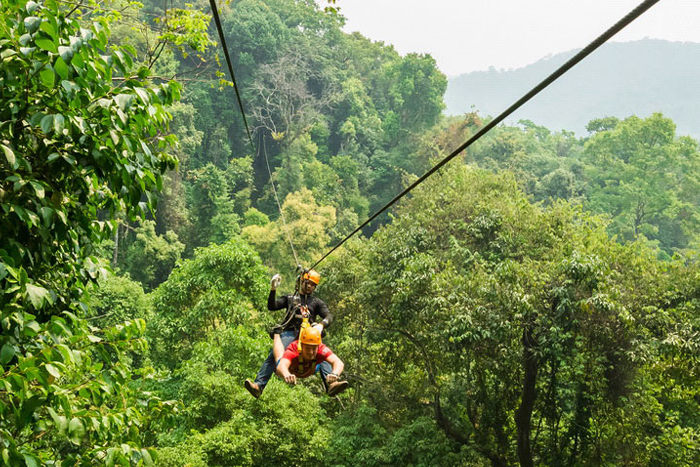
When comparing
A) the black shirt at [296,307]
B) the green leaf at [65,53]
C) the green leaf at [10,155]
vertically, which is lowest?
the black shirt at [296,307]

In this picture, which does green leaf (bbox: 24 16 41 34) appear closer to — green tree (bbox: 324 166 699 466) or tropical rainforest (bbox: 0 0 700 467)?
tropical rainforest (bbox: 0 0 700 467)

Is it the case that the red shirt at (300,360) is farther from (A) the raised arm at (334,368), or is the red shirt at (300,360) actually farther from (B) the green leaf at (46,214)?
(B) the green leaf at (46,214)

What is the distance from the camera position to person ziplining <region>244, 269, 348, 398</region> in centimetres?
397

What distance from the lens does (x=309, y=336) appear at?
12.6 ft

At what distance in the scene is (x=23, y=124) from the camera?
228 centimetres

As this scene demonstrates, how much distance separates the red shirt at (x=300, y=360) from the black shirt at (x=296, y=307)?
222 mm

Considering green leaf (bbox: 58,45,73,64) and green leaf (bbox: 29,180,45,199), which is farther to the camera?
green leaf (bbox: 29,180,45,199)

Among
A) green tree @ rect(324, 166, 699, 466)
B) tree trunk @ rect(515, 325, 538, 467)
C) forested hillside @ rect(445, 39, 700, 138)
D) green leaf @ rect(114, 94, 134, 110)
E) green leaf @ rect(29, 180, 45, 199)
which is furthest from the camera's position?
forested hillside @ rect(445, 39, 700, 138)

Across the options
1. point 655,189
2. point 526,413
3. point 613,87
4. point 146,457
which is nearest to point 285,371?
point 146,457

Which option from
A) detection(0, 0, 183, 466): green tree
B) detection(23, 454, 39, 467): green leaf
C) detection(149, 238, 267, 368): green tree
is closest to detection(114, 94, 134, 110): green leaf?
detection(0, 0, 183, 466): green tree

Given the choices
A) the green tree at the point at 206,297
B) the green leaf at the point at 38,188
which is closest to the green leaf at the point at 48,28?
the green leaf at the point at 38,188

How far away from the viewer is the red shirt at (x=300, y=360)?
405cm

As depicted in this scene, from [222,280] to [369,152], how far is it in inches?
1045

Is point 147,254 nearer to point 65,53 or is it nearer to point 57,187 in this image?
point 57,187
